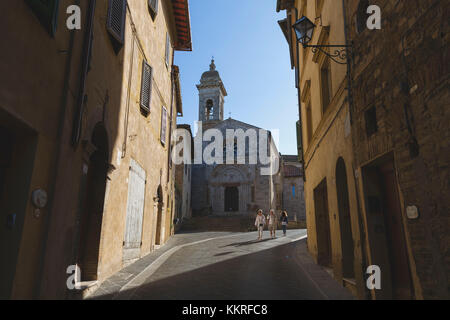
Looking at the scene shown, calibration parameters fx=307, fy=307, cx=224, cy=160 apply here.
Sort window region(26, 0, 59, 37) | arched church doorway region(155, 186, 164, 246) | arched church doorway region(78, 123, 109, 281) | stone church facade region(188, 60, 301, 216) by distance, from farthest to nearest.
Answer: stone church facade region(188, 60, 301, 216) < arched church doorway region(155, 186, 164, 246) < arched church doorway region(78, 123, 109, 281) < window region(26, 0, 59, 37)

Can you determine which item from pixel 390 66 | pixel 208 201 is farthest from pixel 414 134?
pixel 208 201

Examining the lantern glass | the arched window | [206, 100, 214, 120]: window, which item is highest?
[206, 100, 214, 120]: window

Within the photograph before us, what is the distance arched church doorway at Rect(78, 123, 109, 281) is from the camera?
234 inches

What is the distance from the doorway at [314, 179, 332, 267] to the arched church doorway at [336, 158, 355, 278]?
5.16 feet

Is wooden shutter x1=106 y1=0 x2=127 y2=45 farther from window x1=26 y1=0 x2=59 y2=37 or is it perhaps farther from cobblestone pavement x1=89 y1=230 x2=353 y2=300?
cobblestone pavement x1=89 y1=230 x2=353 y2=300

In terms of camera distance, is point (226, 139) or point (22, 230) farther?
point (226, 139)

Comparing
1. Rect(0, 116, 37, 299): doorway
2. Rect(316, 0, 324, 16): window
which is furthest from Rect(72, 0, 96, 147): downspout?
Rect(316, 0, 324, 16): window

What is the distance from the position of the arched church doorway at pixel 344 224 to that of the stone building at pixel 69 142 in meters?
4.91

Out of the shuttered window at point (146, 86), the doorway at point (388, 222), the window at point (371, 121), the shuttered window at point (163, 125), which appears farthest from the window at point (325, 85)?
the shuttered window at point (163, 125)

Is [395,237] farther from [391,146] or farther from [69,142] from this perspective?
[69,142]
